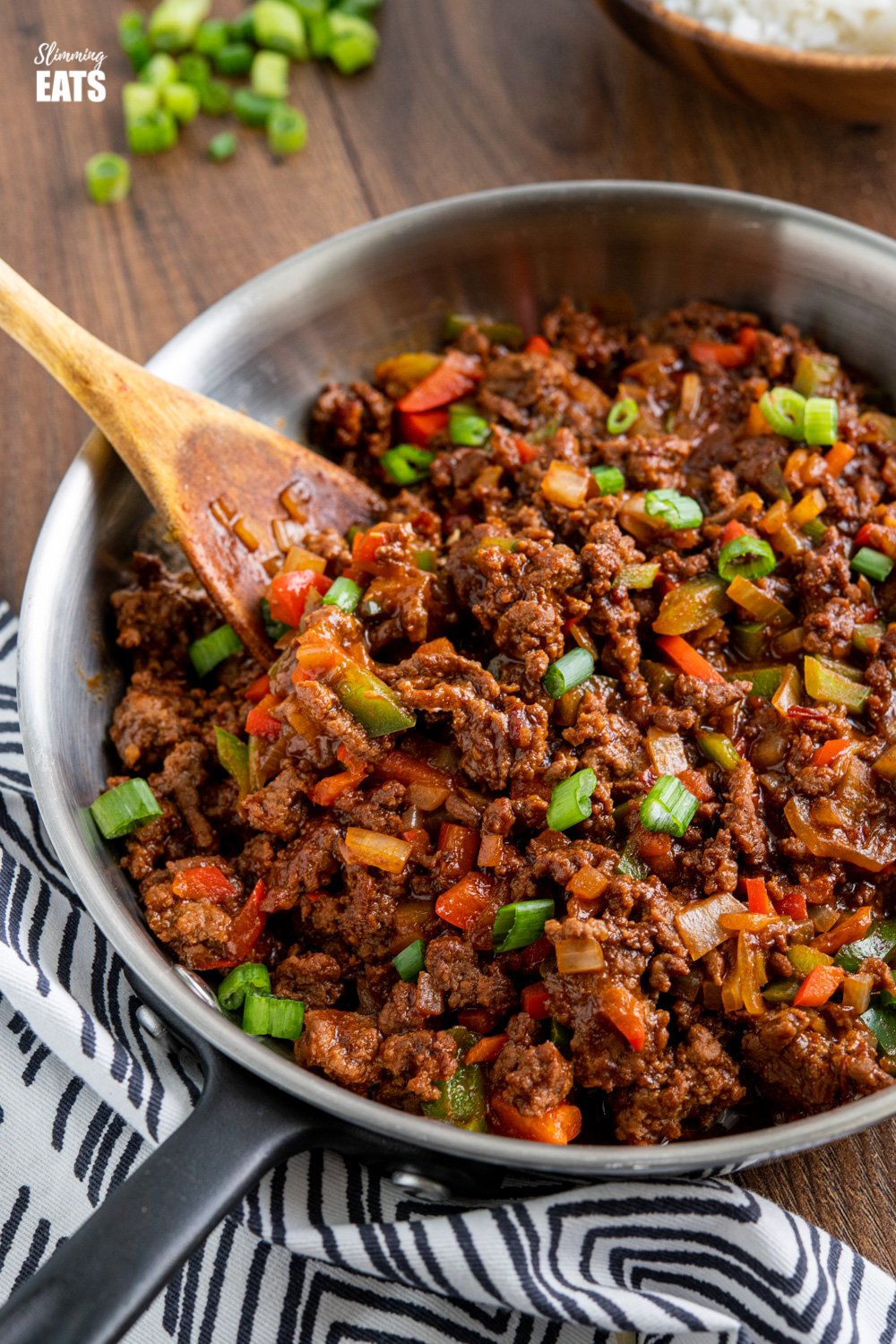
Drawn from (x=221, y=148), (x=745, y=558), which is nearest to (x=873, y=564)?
(x=745, y=558)

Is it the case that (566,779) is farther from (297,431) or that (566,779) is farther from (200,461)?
(297,431)

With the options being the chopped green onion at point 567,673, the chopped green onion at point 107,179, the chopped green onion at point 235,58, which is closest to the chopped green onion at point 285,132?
the chopped green onion at point 235,58

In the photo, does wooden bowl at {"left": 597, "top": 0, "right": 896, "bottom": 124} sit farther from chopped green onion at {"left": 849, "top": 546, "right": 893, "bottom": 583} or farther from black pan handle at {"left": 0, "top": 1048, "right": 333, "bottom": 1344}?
black pan handle at {"left": 0, "top": 1048, "right": 333, "bottom": 1344}

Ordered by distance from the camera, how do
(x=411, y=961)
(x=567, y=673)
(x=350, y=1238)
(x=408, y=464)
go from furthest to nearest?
(x=408, y=464), (x=567, y=673), (x=411, y=961), (x=350, y=1238)

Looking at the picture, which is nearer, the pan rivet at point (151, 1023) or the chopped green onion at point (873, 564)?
the pan rivet at point (151, 1023)

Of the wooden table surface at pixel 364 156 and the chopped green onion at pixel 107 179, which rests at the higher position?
the chopped green onion at pixel 107 179

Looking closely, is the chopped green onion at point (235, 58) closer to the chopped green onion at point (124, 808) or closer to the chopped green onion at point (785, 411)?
the chopped green onion at point (785, 411)

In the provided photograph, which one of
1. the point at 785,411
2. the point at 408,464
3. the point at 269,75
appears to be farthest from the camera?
the point at 269,75
